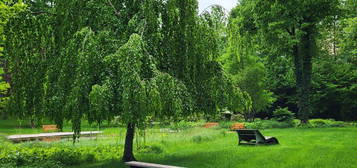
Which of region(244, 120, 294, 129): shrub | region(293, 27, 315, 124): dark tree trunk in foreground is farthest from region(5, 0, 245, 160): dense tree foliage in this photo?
region(293, 27, 315, 124): dark tree trunk in foreground

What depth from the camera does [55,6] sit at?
31.1ft

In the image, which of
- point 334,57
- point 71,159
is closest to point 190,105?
point 71,159

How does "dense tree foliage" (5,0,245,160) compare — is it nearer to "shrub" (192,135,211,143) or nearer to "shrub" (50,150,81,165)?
"shrub" (50,150,81,165)

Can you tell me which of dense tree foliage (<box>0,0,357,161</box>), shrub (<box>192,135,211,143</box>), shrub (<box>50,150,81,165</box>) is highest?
dense tree foliage (<box>0,0,357,161</box>)

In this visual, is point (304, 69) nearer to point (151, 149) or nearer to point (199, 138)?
point (199, 138)

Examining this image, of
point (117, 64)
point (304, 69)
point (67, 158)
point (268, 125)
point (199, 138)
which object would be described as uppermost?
point (304, 69)

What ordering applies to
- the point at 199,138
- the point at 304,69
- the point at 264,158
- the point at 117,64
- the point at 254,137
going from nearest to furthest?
the point at 117,64 → the point at 264,158 → the point at 254,137 → the point at 199,138 → the point at 304,69

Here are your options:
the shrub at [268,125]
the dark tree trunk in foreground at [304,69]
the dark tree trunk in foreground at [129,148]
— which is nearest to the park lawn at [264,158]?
the dark tree trunk in foreground at [129,148]

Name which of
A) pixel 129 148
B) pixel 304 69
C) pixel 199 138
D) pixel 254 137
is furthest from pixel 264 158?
pixel 304 69

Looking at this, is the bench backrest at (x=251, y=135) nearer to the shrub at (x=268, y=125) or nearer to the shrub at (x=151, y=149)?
the shrub at (x=151, y=149)

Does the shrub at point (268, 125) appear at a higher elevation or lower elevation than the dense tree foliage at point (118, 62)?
lower

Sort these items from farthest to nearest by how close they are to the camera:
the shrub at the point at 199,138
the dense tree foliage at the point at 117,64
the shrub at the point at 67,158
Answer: the shrub at the point at 199,138 < the shrub at the point at 67,158 < the dense tree foliage at the point at 117,64

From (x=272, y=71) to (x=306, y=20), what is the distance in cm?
863

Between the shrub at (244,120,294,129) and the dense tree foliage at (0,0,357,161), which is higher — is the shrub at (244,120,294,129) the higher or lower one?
the lower one
